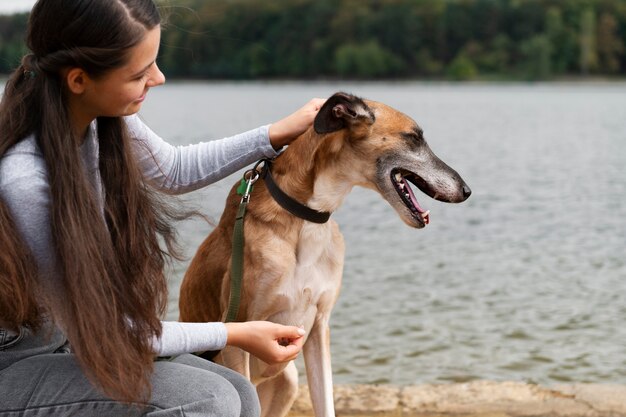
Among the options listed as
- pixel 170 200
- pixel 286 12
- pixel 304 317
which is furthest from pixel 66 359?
pixel 286 12

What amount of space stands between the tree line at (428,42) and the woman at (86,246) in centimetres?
7941

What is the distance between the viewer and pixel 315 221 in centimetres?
359

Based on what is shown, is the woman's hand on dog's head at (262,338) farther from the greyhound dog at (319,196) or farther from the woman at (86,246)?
the greyhound dog at (319,196)

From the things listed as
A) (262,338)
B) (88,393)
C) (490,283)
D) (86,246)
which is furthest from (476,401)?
(490,283)

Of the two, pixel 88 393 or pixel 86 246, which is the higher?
pixel 86 246

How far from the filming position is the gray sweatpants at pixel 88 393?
2.63 m

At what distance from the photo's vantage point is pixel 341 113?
344 centimetres

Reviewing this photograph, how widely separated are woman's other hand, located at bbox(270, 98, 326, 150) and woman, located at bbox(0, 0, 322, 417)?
2.69ft

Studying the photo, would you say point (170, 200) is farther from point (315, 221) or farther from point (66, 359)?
point (66, 359)

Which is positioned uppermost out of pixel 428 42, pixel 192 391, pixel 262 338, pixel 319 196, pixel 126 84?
pixel 428 42

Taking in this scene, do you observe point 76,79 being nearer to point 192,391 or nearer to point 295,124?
point 192,391

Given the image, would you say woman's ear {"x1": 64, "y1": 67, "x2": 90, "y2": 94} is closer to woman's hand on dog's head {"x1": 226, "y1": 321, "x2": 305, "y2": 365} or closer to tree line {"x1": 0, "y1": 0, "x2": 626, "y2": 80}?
woman's hand on dog's head {"x1": 226, "y1": 321, "x2": 305, "y2": 365}

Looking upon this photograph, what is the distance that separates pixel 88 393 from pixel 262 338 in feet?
1.87

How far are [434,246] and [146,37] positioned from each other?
9.09m
